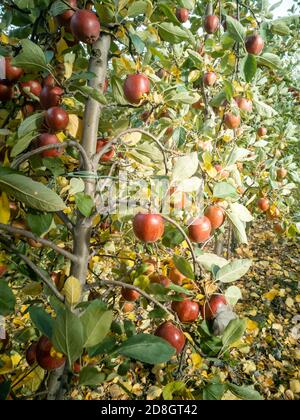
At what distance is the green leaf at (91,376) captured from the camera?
63 cm

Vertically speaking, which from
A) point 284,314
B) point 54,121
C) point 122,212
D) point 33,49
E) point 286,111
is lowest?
point 284,314

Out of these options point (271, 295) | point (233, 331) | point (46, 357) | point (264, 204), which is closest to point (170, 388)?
point (233, 331)

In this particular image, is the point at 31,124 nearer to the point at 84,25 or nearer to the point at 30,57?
the point at 30,57

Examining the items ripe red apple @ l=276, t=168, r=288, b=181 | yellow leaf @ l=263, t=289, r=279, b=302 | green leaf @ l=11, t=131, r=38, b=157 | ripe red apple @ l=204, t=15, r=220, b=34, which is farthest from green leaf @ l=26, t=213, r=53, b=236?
yellow leaf @ l=263, t=289, r=279, b=302

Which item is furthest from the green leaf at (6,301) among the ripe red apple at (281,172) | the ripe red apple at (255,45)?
the ripe red apple at (281,172)

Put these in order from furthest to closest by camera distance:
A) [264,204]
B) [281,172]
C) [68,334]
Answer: [281,172] < [264,204] < [68,334]

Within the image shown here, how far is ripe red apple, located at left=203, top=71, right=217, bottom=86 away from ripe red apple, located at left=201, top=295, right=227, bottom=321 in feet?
3.50

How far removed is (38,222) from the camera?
2.73 ft

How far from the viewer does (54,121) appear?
2.85 feet

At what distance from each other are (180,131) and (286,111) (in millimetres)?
3378

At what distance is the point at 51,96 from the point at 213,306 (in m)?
0.77

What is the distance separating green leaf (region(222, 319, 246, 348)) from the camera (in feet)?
2.53

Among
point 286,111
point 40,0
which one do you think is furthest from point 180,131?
point 286,111
